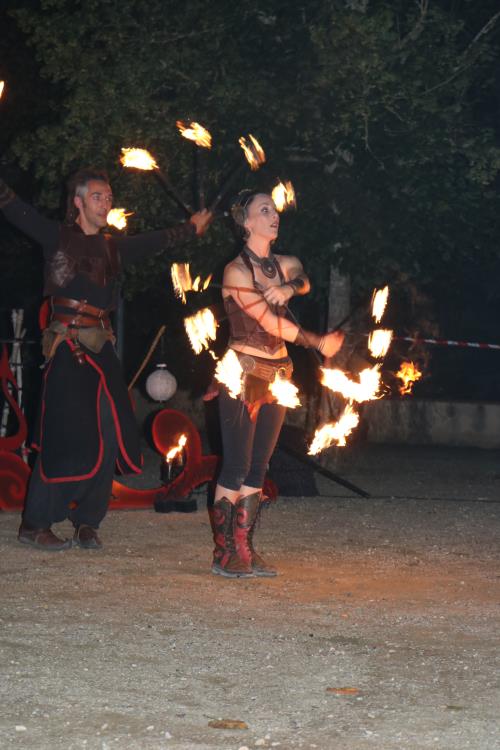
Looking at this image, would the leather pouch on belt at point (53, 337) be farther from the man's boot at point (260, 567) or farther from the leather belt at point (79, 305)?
the man's boot at point (260, 567)

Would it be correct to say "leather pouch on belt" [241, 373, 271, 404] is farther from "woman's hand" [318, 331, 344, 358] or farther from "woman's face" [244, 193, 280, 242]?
"woman's face" [244, 193, 280, 242]

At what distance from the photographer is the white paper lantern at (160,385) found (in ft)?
40.3

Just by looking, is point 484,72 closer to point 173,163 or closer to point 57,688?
point 173,163

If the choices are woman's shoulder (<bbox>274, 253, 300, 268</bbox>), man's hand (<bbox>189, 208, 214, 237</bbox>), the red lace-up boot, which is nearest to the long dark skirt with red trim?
man's hand (<bbox>189, 208, 214, 237</bbox>)

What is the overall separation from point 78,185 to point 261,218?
1.40 meters

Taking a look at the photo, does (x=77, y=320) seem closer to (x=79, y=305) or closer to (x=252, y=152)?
(x=79, y=305)

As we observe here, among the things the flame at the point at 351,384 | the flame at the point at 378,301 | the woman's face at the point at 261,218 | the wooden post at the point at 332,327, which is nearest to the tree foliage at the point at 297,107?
the wooden post at the point at 332,327

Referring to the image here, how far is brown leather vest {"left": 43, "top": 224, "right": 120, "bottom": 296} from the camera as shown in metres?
7.79

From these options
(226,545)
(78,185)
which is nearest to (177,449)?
(78,185)

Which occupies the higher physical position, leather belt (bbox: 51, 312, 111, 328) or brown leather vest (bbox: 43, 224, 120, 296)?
brown leather vest (bbox: 43, 224, 120, 296)

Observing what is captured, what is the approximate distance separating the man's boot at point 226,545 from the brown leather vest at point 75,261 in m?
1.67

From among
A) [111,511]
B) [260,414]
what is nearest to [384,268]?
[111,511]

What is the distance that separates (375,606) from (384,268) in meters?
6.71

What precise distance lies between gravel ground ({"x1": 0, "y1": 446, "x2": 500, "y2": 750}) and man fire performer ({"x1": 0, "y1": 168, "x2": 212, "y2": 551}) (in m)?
0.32
